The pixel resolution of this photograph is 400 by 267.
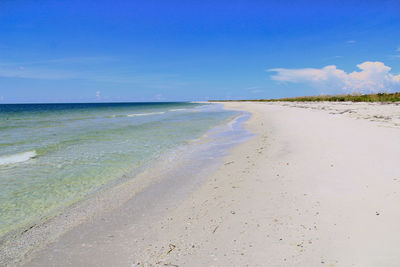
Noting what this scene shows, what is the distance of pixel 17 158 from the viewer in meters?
9.27

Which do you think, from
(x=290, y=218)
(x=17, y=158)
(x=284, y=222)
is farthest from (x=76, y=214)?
(x=17, y=158)

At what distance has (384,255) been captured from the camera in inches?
100

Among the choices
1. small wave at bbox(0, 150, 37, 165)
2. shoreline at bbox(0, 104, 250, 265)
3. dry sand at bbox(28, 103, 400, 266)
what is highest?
dry sand at bbox(28, 103, 400, 266)

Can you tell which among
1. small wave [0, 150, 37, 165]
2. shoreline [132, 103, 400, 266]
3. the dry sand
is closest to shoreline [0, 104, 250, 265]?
the dry sand

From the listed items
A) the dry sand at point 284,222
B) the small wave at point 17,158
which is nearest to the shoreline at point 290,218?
the dry sand at point 284,222

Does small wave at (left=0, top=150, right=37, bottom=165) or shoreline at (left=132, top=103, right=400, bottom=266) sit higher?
shoreline at (left=132, top=103, right=400, bottom=266)

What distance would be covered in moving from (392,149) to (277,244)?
630cm

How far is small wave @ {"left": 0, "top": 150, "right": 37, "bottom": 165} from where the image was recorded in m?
8.75

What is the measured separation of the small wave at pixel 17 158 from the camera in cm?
875

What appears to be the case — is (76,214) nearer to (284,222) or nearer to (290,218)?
(284,222)

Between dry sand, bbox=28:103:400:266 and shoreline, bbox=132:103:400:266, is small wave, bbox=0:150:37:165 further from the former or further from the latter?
shoreline, bbox=132:103:400:266

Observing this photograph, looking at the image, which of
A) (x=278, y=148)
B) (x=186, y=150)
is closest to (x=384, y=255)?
(x=278, y=148)

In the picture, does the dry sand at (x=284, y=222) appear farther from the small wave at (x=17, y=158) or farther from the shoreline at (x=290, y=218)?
the small wave at (x=17, y=158)

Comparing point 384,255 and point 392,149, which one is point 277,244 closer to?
point 384,255
